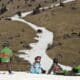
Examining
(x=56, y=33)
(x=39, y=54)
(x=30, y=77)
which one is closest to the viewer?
(x=30, y=77)

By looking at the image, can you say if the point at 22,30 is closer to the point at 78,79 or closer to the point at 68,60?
the point at 68,60

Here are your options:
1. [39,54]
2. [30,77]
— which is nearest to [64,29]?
[39,54]

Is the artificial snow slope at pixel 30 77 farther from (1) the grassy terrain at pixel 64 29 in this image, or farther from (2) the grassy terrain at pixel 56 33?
(1) the grassy terrain at pixel 64 29

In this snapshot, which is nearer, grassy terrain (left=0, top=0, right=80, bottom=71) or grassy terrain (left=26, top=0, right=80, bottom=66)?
grassy terrain (left=0, top=0, right=80, bottom=71)

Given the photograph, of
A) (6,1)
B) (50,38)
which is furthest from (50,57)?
(6,1)

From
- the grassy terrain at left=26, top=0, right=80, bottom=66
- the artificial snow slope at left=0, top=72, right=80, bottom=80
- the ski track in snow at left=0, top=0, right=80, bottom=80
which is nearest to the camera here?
the artificial snow slope at left=0, top=72, right=80, bottom=80

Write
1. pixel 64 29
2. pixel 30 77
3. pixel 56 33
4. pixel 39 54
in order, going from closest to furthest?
pixel 30 77, pixel 39 54, pixel 56 33, pixel 64 29

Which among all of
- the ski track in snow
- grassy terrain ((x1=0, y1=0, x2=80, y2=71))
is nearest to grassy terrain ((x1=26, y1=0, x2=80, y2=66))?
grassy terrain ((x1=0, y1=0, x2=80, y2=71))

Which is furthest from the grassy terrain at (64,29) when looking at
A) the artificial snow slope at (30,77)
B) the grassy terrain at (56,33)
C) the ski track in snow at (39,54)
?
the artificial snow slope at (30,77)

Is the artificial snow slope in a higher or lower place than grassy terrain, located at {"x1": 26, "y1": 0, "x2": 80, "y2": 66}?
higher

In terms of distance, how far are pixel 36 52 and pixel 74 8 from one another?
41331mm

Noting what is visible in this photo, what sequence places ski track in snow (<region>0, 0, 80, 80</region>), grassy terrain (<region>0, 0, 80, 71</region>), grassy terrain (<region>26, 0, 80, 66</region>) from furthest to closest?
grassy terrain (<region>26, 0, 80, 66</region>)
grassy terrain (<region>0, 0, 80, 71</region>)
ski track in snow (<region>0, 0, 80, 80</region>)

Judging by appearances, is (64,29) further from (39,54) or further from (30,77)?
(30,77)

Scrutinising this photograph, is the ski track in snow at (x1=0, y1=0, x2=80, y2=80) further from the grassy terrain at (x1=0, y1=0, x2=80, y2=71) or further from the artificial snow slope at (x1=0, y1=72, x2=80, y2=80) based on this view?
the grassy terrain at (x1=0, y1=0, x2=80, y2=71)
